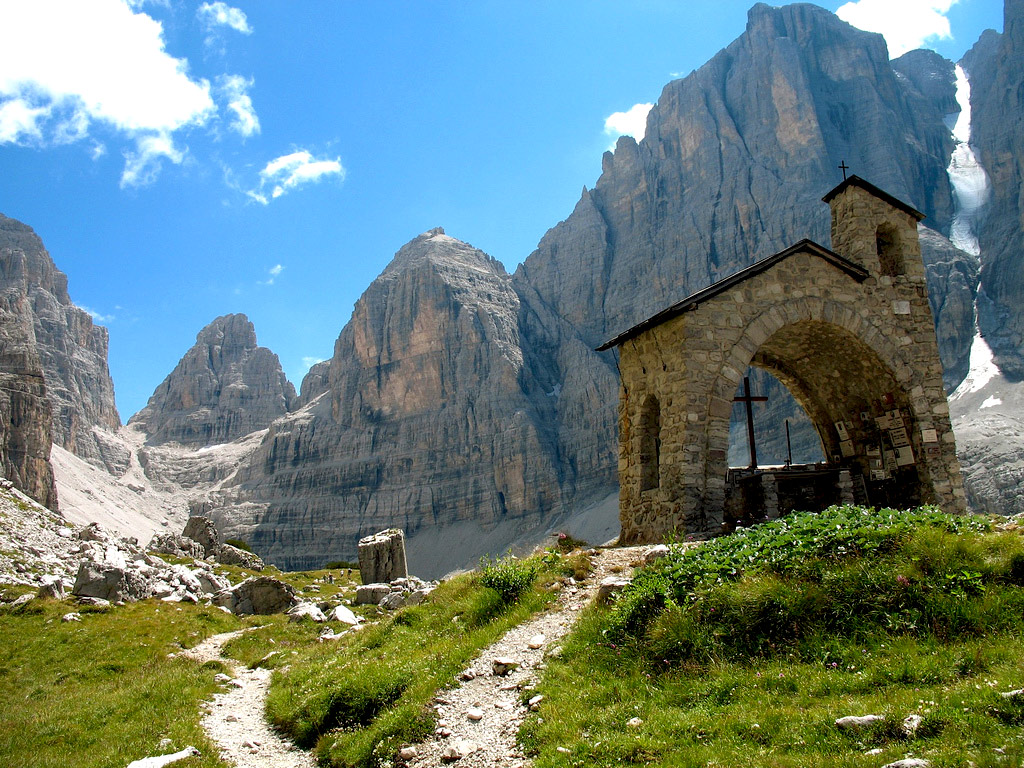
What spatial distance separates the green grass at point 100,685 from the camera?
912 cm

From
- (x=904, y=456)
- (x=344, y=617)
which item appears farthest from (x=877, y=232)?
(x=344, y=617)

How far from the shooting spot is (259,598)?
23.1 meters

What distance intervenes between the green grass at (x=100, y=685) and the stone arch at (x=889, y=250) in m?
19.5

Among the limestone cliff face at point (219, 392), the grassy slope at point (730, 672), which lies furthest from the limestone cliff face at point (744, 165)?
the grassy slope at point (730, 672)

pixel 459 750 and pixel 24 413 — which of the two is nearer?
pixel 459 750

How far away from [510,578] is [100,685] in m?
7.74

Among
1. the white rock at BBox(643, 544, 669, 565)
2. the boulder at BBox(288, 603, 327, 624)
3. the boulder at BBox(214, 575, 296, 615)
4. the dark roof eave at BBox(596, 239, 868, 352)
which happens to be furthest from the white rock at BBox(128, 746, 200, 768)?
the boulder at BBox(214, 575, 296, 615)

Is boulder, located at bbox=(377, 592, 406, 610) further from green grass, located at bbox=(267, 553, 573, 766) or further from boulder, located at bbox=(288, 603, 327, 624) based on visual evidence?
green grass, located at bbox=(267, 553, 573, 766)

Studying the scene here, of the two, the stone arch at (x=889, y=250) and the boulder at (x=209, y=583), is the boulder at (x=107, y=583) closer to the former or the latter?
the boulder at (x=209, y=583)

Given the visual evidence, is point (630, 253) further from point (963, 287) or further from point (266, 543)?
point (266, 543)

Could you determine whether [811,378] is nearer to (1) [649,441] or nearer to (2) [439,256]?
(1) [649,441]

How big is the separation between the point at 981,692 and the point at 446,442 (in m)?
123

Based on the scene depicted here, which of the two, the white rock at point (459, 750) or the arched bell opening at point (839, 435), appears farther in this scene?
the arched bell opening at point (839, 435)

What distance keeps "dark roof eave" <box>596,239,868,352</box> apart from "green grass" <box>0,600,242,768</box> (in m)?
11.7
